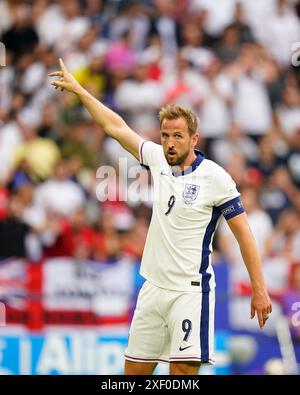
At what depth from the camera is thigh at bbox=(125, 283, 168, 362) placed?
8.16 meters

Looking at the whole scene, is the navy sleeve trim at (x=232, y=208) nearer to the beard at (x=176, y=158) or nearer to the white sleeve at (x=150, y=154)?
the beard at (x=176, y=158)

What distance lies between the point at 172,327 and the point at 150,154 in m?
1.28

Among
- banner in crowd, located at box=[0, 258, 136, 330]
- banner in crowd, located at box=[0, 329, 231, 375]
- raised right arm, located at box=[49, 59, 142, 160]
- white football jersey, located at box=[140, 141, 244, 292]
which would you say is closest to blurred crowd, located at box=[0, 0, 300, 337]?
banner in crowd, located at box=[0, 258, 136, 330]

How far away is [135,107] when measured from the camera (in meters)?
16.7

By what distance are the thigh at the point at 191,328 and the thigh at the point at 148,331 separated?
0.11m

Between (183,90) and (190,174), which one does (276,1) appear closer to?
(183,90)

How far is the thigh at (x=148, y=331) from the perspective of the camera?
8164 millimetres

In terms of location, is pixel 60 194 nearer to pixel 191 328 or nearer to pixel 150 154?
pixel 150 154

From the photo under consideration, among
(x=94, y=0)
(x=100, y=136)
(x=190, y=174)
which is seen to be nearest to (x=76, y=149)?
(x=100, y=136)

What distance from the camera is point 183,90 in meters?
16.7

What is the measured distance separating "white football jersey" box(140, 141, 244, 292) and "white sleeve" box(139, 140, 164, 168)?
0.27 metres

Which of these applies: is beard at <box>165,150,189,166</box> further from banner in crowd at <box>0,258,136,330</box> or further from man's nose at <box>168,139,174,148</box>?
banner in crowd at <box>0,258,136,330</box>
